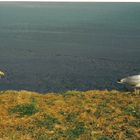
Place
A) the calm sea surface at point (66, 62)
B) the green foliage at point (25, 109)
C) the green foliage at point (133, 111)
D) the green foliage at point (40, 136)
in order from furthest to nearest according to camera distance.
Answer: the calm sea surface at point (66, 62)
the green foliage at point (25, 109)
the green foliage at point (133, 111)
the green foliage at point (40, 136)

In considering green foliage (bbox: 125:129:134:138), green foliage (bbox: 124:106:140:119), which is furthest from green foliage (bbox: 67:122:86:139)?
green foliage (bbox: 124:106:140:119)

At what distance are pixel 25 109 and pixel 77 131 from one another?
145 inches

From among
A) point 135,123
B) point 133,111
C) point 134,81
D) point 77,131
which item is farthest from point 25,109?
point 134,81

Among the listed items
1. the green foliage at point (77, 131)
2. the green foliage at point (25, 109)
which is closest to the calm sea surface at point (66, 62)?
the green foliage at point (25, 109)

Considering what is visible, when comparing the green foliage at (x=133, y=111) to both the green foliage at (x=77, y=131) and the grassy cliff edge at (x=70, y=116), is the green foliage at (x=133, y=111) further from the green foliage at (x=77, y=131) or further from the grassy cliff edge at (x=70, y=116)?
the green foliage at (x=77, y=131)

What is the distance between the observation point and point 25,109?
1831 cm

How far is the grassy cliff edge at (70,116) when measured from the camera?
15.5 m

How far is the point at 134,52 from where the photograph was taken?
8450 centimetres

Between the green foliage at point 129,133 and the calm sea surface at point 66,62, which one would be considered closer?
the green foliage at point 129,133

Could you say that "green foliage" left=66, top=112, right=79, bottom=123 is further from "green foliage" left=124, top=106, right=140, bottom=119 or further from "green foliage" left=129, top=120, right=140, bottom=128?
"green foliage" left=129, top=120, right=140, bottom=128

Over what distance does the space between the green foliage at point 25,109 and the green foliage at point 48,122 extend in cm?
110

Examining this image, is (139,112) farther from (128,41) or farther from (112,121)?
(128,41)

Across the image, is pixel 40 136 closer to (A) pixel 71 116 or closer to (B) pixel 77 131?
(B) pixel 77 131

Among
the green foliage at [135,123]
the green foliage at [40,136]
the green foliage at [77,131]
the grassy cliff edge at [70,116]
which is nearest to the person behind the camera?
→ the green foliage at [40,136]
